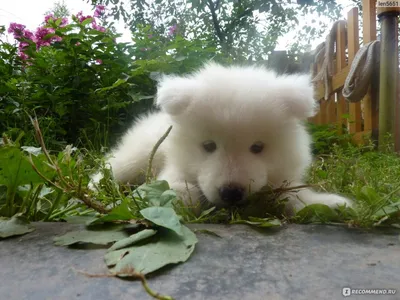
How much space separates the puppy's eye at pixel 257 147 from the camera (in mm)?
1794

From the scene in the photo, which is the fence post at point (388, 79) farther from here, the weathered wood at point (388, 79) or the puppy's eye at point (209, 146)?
the puppy's eye at point (209, 146)

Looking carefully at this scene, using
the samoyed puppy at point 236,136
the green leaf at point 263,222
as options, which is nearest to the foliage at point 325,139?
the samoyed puppy at point 236,136

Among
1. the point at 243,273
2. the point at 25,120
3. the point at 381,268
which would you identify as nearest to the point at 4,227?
the point at 243,273

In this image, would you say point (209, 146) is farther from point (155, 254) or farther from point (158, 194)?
point (155, 254)

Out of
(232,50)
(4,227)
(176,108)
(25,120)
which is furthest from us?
(232,50)

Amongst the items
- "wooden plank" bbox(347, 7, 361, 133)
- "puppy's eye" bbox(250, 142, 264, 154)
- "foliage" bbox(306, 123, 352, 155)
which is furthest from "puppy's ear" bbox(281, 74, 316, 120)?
"wooden plank" bbox(347, 7, 361, 133)

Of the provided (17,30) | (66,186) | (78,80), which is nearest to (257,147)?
(66,186)

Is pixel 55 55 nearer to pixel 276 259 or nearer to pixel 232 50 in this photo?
pixel 232 50

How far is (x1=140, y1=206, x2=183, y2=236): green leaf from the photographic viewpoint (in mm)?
1128

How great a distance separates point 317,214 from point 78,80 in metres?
2.72

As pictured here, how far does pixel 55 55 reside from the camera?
3.70 m

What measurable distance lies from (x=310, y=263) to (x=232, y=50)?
3.39 metres

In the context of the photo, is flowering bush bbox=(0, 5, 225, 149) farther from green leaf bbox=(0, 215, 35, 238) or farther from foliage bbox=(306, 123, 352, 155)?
green leaf bbox=(0, 215, 35, 238)

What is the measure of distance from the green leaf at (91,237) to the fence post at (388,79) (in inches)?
130
